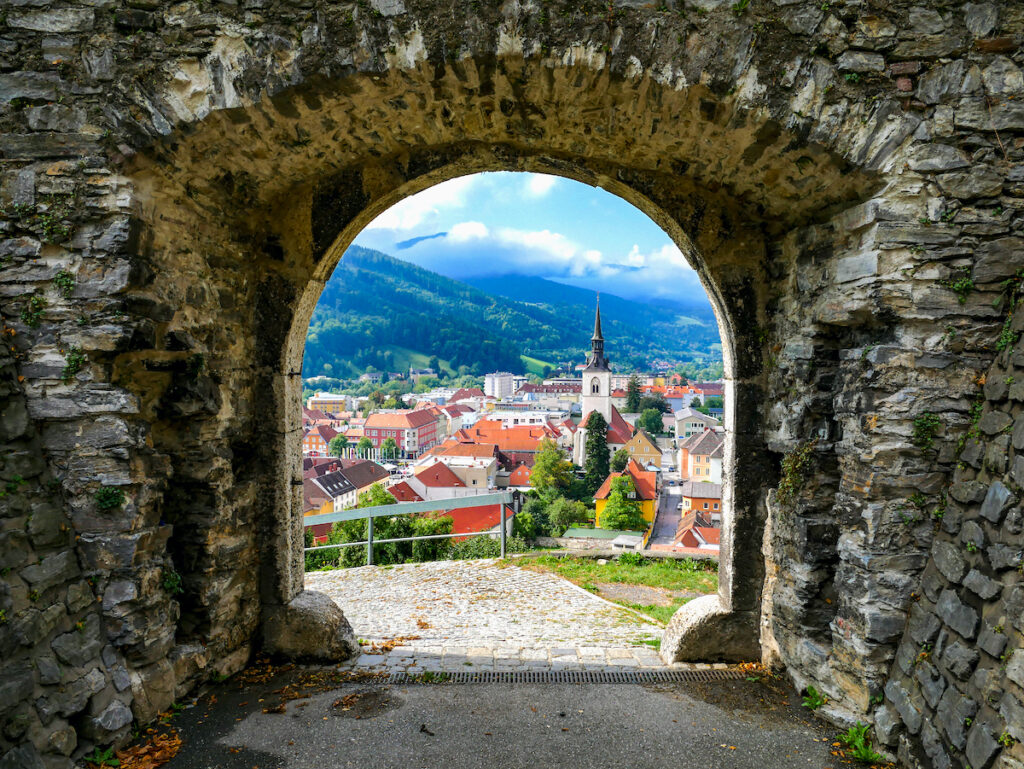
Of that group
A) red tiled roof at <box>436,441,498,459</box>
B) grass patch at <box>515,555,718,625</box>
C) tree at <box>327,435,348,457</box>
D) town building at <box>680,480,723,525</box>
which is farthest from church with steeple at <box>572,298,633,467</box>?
grass patch at <box>515,555,718,625</box>

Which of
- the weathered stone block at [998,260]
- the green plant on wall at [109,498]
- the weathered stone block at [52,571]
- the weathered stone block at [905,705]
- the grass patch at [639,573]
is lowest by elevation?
the grass patch at [639,573]

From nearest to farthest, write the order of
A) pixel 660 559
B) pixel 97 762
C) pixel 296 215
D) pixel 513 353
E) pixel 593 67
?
pixel 97 762, pixel 593 67, pixel 296 215, pixel 660 559, pixel 513 353

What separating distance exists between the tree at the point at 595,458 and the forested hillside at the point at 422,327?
5465 cm

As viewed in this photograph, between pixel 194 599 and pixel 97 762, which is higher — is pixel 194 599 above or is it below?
above

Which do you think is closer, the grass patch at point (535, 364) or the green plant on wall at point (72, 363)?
the green plant on wall at point (72, 363)

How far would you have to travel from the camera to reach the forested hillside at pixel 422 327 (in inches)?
4336

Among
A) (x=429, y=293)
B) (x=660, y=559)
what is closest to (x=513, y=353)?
(x=429, y=293)

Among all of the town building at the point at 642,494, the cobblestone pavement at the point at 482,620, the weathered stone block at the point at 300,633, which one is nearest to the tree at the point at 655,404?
the town building at the point at 642,494

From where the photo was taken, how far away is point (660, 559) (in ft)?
27.9

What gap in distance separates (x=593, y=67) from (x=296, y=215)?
2288mm

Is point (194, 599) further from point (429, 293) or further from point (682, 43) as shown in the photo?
point (429, 293)

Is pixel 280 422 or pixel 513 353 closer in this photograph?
pixel 280 422

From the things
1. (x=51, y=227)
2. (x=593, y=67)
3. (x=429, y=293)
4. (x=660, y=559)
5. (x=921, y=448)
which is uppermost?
(x=429, y=293)

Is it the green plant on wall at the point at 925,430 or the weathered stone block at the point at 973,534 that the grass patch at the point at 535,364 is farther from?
the weathered stone block at the point at 973,534
